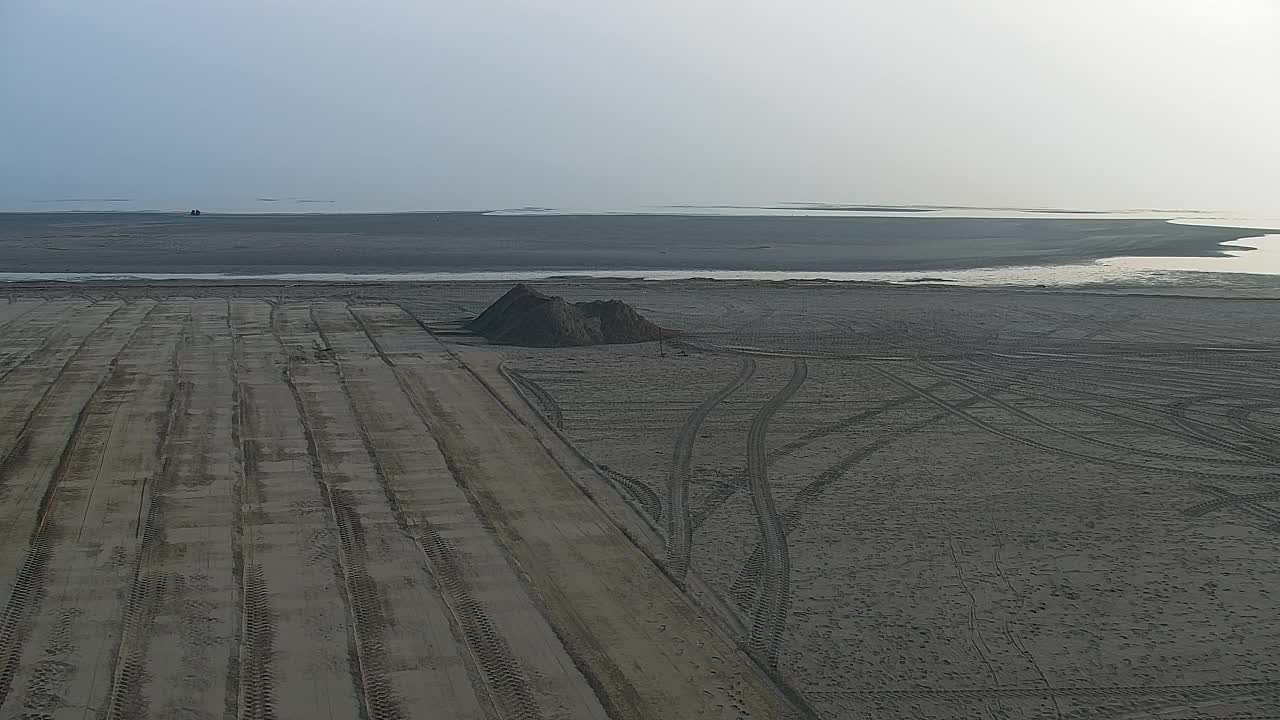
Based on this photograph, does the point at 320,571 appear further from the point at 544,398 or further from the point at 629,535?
the point at 544,398

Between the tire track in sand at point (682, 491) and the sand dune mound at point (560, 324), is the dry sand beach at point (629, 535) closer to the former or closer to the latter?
the tire track in sand at point (682, 491)

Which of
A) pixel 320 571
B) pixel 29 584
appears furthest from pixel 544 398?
pixel 29 584

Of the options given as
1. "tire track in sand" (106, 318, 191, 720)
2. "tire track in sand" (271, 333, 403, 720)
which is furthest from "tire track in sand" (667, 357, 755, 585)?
"tire track in sand" (106, 318, 191, 720)

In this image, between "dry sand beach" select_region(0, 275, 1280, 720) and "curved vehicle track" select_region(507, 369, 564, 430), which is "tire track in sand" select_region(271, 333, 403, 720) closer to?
"dry sand beach" select_region(0, 275, 1280, 720)

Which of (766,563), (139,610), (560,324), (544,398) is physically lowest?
(766,563)

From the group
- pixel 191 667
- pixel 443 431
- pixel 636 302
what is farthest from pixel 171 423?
pixel 636 302
